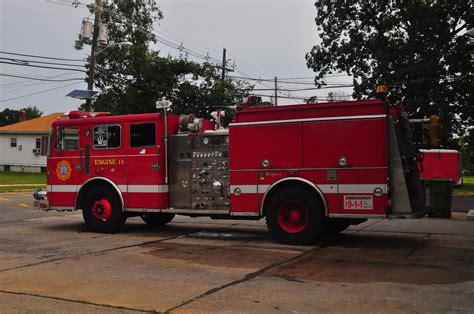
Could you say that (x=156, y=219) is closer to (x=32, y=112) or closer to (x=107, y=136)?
(x=107, y=136)

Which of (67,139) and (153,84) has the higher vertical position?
(153,84)

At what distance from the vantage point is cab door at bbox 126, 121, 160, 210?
431 inches

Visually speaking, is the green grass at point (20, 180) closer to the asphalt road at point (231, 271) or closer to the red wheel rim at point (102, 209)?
the asphalt road at point (231, 271)

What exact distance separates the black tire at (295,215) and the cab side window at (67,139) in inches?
197

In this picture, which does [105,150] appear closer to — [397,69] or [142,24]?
[397,69]

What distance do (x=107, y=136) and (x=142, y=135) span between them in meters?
0.93

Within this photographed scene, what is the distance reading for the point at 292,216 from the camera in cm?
963

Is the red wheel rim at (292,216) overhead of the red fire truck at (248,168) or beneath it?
beneath

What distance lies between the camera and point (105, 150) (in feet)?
37.7

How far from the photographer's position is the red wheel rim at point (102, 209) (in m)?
11.4

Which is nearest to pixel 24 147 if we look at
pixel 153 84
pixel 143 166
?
pixel 153 84

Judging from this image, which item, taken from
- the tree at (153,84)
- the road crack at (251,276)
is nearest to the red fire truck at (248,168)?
the road crack at (251,276)

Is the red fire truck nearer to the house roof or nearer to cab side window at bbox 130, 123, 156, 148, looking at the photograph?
cab side window at bbox 130, 123, 156, 148

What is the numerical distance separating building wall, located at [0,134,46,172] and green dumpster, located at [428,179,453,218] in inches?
1394
